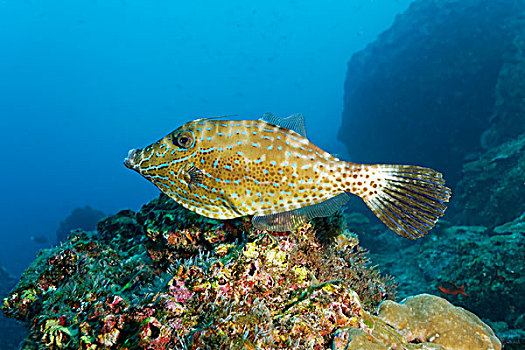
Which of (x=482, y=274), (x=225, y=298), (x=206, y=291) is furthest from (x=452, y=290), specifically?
(x=206, y=291)

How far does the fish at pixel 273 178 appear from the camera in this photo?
233 centimetres

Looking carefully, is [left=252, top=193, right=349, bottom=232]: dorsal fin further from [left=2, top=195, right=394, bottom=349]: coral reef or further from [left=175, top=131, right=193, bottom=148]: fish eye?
[left=175, top=131, right=193, bottom=148]: fish eye

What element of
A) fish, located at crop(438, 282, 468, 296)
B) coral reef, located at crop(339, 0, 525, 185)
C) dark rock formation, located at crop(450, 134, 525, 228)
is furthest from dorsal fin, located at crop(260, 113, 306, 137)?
coral reef, located at crop(339, 0, 525, 185)

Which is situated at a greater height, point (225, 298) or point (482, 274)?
point (482, 274)

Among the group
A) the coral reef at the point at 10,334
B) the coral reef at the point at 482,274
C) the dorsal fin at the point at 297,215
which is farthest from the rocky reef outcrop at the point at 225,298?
the coral reef at the point at 10,334

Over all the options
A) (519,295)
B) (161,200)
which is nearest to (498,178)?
(519,295)

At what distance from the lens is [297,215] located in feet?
8.64

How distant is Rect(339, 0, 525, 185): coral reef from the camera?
1868 centimetres

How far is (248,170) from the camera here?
2.57 meters

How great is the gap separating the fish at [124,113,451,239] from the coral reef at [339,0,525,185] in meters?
20.2

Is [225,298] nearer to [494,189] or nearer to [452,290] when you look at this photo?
[452,290]

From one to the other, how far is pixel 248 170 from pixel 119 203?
127m

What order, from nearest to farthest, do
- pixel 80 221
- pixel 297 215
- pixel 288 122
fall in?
pixel 297 215, pixel 288 122, pixel 80 221

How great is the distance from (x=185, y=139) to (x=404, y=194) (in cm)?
210
